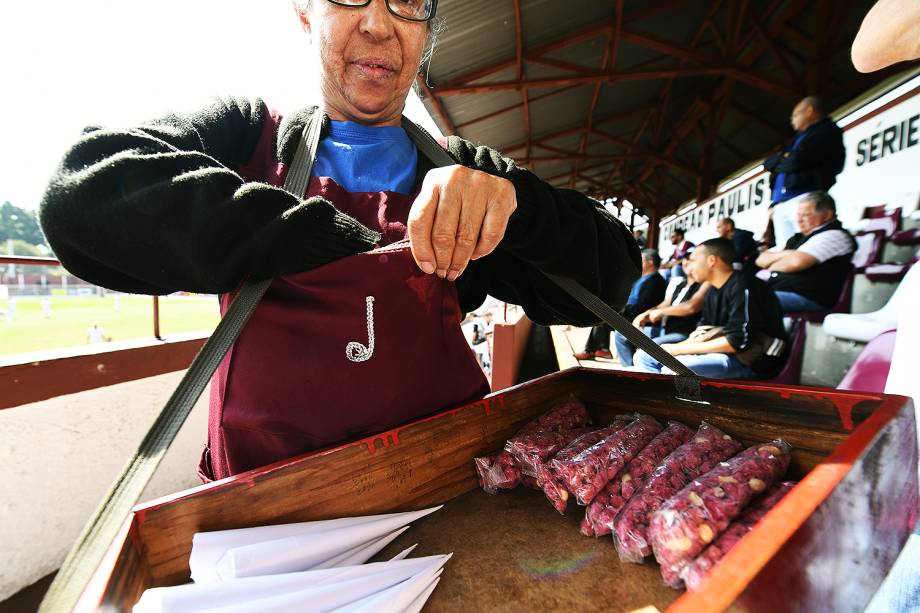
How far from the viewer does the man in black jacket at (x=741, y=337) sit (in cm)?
254

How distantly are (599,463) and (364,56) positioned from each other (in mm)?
960

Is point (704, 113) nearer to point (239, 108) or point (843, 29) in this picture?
point (843, 29)

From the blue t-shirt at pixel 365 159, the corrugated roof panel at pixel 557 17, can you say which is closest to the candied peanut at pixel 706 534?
the blue t-shirt at pixel 365 159

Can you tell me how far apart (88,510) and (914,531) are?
293 cm

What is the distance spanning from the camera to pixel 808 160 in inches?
138

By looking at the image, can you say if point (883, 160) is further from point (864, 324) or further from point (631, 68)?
point (631, 68)

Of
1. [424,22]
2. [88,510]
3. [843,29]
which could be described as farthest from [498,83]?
[88,510]

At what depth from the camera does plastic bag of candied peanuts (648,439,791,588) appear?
2.07 ft

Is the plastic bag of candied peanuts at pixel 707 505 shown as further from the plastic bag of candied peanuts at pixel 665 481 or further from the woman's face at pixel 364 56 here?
the woman's face at pixel 364 56

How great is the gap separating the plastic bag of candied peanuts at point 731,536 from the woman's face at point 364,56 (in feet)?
3.44

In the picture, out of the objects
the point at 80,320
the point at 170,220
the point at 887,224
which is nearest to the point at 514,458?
the point at 170,220

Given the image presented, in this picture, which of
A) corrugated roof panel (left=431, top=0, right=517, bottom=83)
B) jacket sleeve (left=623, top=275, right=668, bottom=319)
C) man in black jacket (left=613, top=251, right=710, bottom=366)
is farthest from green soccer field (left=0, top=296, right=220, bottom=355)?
man in black jacket (left=613, top=251, right=710, bottom=366)

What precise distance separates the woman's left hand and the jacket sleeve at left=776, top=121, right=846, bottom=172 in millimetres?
3983

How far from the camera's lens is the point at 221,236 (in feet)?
2.10
